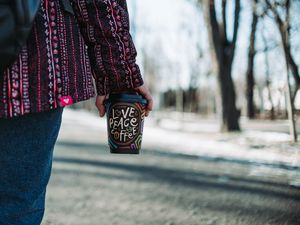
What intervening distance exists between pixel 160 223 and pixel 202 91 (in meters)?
51.3

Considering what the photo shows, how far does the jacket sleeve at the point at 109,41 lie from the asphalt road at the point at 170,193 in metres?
1.90

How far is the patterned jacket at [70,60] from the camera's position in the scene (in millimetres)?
1190

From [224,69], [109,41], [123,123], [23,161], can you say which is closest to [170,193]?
[123,123]

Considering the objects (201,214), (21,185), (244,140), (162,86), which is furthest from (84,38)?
(162,86)

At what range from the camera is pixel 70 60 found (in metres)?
1.32

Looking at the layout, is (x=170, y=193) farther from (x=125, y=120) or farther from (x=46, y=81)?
(x=46, y=81)

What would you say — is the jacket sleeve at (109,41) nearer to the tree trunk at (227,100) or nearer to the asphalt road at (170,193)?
the asphalt road at (170,193)

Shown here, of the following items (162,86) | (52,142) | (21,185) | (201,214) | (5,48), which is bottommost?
(201,214)

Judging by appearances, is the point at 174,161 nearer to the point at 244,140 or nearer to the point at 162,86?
the point at 244,140

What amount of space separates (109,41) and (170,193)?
9.82ft

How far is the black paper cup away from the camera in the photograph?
4.99 feet

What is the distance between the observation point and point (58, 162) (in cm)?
648

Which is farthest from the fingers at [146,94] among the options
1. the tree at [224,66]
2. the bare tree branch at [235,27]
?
the bare tree branch at [235,27]

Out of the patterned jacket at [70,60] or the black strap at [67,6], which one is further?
the black strap at [67,6]
